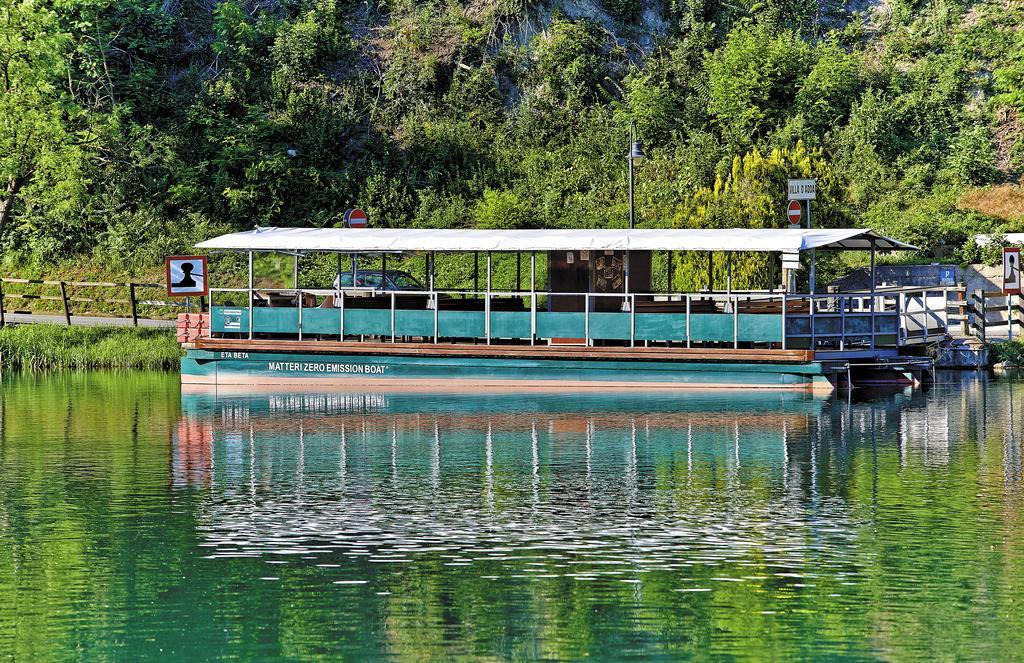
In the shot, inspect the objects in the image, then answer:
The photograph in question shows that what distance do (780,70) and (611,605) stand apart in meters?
43.1

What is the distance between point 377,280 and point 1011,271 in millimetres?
16358

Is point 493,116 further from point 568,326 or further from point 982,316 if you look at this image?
point 568,326

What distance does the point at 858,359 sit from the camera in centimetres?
3609

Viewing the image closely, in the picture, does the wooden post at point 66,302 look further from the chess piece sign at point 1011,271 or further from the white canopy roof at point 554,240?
the chess piece sign at point 1011,271

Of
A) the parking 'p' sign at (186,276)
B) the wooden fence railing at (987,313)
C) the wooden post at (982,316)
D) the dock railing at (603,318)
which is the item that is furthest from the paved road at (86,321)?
the wooden post at (982,316)

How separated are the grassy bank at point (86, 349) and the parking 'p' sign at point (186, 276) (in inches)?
236

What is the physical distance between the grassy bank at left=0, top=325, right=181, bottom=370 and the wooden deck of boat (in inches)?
245

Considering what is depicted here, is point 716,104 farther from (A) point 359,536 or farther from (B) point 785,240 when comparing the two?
(A) point 359,536

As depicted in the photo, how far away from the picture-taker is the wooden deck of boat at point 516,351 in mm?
34938

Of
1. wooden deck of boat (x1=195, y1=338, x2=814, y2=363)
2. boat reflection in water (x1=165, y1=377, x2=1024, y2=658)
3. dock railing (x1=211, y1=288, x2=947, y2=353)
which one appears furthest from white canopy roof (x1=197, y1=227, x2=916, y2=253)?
boat reflection in water (x1=165, y1=377, x2=1024, y2=658)

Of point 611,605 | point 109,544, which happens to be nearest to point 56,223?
point 109,544

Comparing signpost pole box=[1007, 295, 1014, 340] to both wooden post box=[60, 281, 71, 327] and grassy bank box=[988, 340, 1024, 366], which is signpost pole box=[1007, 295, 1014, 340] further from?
wooden post box=[60, 281, 71, 327]

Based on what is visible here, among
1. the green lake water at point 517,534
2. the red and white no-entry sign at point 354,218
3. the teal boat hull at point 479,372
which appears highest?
the red and white no-entry sign at point 354,218

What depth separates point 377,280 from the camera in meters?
40.5
